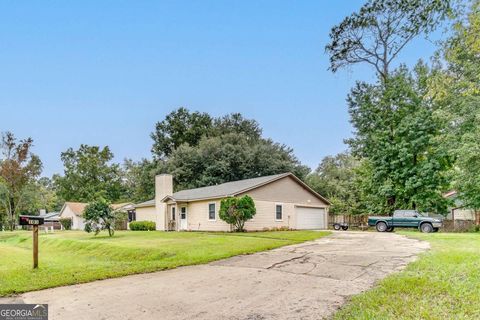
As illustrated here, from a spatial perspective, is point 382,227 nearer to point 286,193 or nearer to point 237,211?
point 286,193

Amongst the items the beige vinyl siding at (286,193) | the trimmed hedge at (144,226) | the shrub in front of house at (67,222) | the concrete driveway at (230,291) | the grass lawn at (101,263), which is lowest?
the shrub in front of house at (67,222)

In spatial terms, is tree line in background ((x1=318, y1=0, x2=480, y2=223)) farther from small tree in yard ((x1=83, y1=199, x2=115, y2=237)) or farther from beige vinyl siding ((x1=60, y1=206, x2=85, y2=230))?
beige vinyl siding ((x1=60, y1=206, x2=85, y2=230))

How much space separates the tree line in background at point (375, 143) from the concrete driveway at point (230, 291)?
13.9ft

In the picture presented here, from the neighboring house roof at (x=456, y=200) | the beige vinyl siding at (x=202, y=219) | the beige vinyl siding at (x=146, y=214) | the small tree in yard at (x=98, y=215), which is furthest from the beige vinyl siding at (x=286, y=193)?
the beige vinyl siding at (x=146, y=214)

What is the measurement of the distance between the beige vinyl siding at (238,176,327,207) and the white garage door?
54 centimetres

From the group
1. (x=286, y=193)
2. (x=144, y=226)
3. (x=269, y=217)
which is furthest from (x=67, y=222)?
(x=286, y=193)

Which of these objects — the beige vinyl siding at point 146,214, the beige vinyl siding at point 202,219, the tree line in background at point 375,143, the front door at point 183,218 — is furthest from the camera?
the beige vinyl siding at point 146,214

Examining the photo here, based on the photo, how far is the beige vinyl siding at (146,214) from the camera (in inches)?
1199

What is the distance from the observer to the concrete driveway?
470 cm

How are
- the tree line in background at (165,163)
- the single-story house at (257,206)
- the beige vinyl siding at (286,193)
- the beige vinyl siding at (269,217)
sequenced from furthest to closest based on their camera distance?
1. the tree line in background at (165,163)
2. the beige vinyl siding at (286,193)
3. the single-story house at (257,206)
4. the beige vinyl siding at (269,217)

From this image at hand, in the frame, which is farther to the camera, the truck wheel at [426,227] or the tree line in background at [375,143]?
the truck wheel at [426,227]

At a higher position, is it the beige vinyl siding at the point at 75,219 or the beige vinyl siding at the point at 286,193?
the beige vinyl siding at the point at 286,193

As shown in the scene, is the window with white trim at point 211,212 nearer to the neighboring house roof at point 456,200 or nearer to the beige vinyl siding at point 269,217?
the beige vinyl siding at point 269,217

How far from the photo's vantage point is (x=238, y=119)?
4888cm
